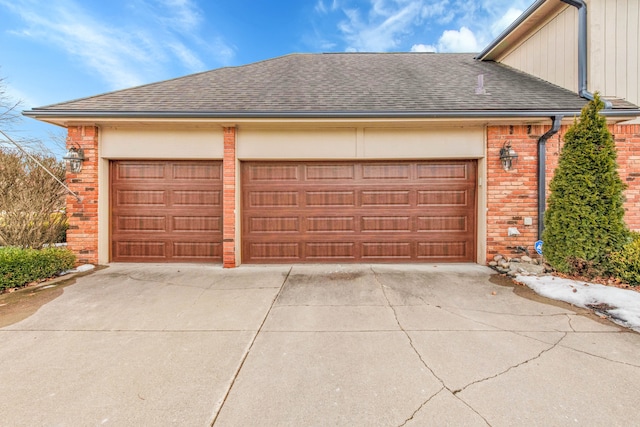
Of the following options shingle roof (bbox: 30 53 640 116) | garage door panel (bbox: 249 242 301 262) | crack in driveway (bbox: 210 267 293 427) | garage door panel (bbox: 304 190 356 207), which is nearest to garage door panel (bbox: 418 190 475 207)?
garage door panel (bbox: 304 190 356 207)

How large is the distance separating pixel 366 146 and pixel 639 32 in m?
5.47

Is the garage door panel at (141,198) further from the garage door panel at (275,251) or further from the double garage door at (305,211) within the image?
the garage door panel at (275,251)

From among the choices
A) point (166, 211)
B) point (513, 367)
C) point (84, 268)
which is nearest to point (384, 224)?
point (513, 367)

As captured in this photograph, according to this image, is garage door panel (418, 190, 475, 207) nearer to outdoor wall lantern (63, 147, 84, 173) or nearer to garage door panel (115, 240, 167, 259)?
garage door panel (115, 240, 167, 259)

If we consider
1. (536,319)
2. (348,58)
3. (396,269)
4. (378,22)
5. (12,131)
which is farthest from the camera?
(378,22)

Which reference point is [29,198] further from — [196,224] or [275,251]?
[275,251]

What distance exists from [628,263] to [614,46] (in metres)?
4.21

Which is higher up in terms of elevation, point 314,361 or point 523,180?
point 523,180

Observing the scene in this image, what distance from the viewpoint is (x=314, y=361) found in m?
2.33

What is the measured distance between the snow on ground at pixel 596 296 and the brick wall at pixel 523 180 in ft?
3.58

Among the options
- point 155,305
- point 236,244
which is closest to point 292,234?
point 236,244

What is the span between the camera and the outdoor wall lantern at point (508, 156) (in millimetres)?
4965

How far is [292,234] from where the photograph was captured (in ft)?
17.9

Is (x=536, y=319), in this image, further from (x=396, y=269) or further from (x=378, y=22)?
(x=378, y=22)
